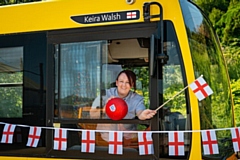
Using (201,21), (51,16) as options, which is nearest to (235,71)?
(201,21)

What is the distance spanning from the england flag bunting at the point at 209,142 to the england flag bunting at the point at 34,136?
1916 millimetres

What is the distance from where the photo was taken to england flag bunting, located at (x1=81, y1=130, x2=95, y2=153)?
497 centimetres

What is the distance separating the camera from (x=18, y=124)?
547cm

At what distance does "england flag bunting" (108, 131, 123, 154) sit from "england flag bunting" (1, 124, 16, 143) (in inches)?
51.2

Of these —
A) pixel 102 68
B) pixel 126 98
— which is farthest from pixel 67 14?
pixel 126 98

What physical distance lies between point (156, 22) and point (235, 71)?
7.68 meters

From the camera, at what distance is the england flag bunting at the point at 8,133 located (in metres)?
5.42

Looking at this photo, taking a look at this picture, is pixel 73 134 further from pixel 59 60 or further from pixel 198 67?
pixel 198 67

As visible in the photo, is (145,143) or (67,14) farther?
(67,14)

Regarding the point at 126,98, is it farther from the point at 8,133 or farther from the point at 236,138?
the point at 8,133

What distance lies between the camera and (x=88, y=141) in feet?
16.4

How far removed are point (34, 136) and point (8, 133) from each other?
0.39 meters

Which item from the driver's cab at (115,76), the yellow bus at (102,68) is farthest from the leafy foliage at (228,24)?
the driver's cab at (115,76)

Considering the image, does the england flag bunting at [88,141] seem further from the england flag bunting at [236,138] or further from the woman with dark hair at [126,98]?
the england flag bunting at [236,138]
